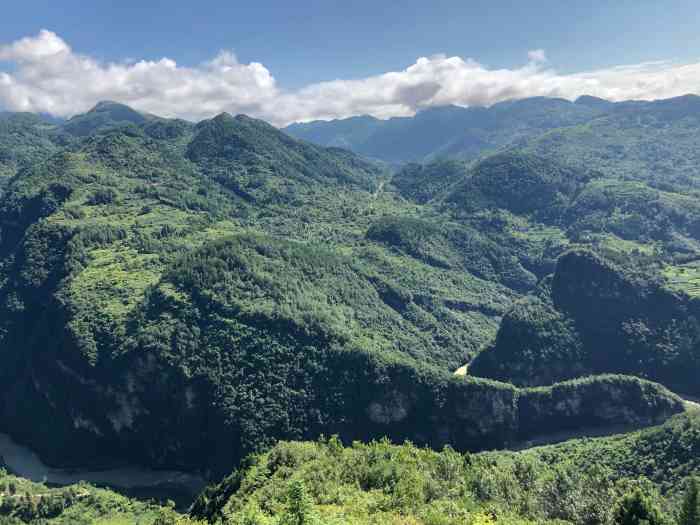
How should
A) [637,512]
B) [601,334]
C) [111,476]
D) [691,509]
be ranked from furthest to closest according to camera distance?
[601,334]
[111,476]
[691,509]
[637,512]

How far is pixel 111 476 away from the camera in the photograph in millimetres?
128875

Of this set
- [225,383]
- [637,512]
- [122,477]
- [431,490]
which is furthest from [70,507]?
[637,512]

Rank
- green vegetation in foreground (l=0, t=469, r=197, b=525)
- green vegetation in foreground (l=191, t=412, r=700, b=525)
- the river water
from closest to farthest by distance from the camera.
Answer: green vegetation in foreground (l=191, t=412, r=700, b=525) → green vegetation in foreground (l=0, t=469, r=197, b=525) → the river water

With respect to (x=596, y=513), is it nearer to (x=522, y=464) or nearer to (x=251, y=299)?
(x=522, y=464)

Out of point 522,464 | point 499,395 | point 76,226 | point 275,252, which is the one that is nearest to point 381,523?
point 522,464

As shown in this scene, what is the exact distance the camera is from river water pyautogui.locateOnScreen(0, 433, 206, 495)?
4894 inches

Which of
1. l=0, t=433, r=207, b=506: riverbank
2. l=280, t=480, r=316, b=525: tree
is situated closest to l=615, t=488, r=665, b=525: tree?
l=280, t=480, r=316, b=525: tree

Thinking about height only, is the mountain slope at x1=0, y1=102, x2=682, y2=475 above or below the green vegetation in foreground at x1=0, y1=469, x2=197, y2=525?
above

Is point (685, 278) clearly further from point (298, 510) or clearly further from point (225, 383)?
point (298, 510)

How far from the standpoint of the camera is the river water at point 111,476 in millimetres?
124312

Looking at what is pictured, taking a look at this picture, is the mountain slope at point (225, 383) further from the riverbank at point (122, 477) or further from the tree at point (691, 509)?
the tree at point (691, 509)

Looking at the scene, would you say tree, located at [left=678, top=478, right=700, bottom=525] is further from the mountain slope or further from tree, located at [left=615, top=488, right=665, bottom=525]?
the mountain slope

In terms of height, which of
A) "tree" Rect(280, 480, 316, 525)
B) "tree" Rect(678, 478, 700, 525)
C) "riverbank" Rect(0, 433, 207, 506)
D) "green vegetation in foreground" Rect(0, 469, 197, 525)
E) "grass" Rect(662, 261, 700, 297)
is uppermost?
"tree" Rect(280, 480, 316, 525)

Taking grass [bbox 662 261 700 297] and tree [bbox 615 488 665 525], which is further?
grass [bbox 662 261 700 297]
